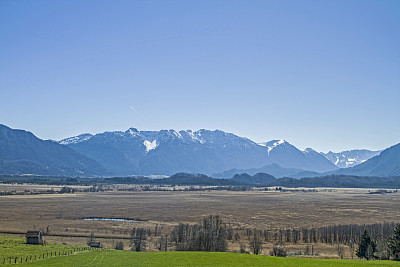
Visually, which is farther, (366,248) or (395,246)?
(366,248)

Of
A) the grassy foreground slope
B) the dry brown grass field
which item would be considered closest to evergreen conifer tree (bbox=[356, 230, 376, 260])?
the dry brown grass field

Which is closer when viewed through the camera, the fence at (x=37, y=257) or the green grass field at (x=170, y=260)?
the green grass field at (x=170, y=260)

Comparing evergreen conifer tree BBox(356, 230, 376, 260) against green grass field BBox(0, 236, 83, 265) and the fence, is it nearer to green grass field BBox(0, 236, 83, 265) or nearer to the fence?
the fence

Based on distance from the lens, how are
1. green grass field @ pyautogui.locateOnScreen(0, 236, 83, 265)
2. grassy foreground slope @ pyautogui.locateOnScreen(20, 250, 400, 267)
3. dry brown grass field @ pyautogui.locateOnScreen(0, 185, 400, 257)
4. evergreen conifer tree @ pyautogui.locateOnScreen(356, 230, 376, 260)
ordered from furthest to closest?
dry brown grass field @ pyautogui.locateOnScreen(0, 185, 400, 257) → evergreen conifer tree @ pyautogui.locateOnScreen(356, 230, 376, 260) → green grass field @ pyautogui.locateOnScreen(0, 236, 83, 265) → grassy foreground slope @ pyautogui.locateOnScreen(20, 250, 400, 267)

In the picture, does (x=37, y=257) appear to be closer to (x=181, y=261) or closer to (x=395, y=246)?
(x=181, y=261)

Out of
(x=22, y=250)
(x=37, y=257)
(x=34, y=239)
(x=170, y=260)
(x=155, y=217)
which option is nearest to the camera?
(x=170, y=260)

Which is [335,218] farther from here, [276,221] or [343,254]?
[343,254]

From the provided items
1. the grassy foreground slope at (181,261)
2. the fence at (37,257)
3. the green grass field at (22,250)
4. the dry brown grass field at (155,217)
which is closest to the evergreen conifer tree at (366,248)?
the dry brown grass field at (155,217)

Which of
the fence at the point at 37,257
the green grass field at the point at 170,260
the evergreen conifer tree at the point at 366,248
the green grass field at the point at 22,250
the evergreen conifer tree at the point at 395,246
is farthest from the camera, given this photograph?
the evergreen conifer tree at the point at 366,248

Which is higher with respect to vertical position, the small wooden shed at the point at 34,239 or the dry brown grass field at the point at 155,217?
the small wooden shed at the point at 34,239

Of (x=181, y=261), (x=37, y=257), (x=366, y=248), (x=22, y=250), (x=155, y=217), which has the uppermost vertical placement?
(x=181, y=261)

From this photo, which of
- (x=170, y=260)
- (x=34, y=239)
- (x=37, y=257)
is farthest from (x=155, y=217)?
(x=170, y=260)

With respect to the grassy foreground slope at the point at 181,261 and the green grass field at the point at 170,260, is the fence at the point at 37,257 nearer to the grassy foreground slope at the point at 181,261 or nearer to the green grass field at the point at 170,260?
the green grass field at the point at 170,260

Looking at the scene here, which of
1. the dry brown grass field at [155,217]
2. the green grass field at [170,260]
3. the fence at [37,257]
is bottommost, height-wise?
the dry brown grass field at [155,217]
